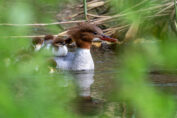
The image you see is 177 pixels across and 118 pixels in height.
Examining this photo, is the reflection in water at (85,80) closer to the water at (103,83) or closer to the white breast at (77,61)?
the water at (103,83)

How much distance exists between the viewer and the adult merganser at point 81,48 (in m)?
6.31

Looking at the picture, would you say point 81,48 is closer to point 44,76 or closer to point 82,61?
point 82,61

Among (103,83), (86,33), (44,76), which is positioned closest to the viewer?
(44,76)

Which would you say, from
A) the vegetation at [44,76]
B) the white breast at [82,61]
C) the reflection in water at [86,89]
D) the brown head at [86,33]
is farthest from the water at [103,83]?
the vegetation at [44,76]

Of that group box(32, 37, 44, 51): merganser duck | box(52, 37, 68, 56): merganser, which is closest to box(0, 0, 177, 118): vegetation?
box(32, 37, 44, 51): merganser duck

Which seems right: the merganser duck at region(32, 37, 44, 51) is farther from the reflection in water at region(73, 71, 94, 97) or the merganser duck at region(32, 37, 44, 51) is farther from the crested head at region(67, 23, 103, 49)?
the crested head at region(67, 23, 103, 49)

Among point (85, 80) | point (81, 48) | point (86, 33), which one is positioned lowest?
point (85, 80)

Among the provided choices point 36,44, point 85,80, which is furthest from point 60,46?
point 36,44

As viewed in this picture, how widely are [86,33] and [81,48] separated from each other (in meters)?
0.34

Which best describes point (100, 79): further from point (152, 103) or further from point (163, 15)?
point (152, 103)

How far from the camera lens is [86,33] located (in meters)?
6.42

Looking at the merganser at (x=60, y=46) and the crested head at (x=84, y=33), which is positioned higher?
the crested head at (x=84, y=33)

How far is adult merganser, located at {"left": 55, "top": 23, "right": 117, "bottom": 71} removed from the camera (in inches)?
248

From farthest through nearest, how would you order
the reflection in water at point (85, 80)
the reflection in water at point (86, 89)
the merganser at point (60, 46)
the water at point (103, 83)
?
1. the merganser at point (60, 46)
2. the reflection in water at point (85, 80)
3. the reflection in water at point (86, 89)
4. the water at point (103, 83)
